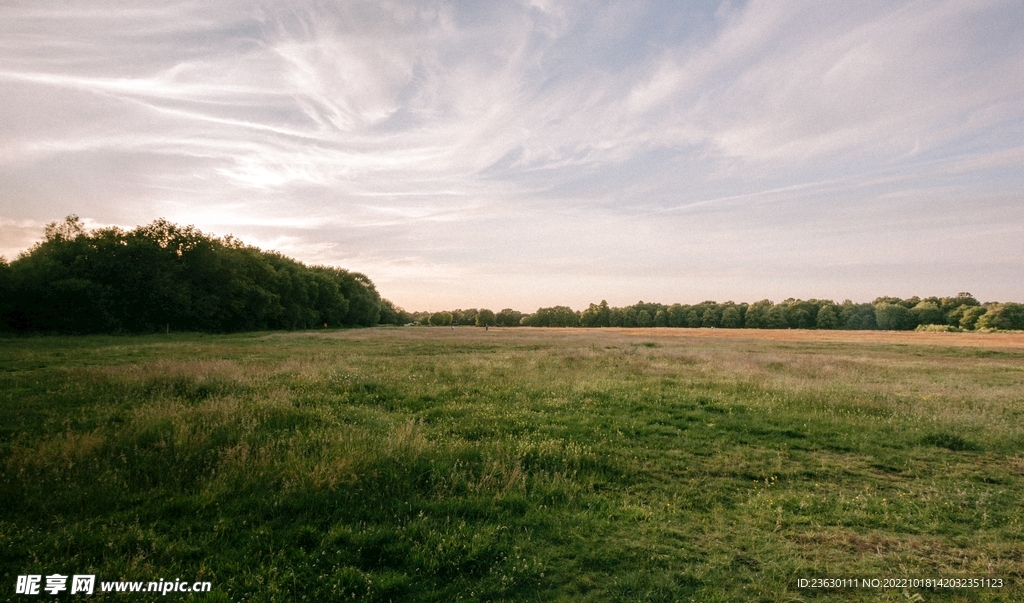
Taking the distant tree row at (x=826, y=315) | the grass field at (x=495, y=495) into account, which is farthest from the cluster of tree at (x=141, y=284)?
the distant tree row at (x=826, y=315)

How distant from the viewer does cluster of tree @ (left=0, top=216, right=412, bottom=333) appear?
1710 inches

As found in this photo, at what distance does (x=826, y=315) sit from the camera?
130500 mm

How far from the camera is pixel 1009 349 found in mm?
44438

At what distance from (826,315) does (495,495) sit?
511 feet

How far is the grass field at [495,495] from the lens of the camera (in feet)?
17.3

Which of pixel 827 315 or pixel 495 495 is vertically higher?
pixel 827 315

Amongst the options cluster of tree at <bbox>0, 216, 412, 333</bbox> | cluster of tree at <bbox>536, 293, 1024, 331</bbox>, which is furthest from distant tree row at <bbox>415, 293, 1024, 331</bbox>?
cluster of tree at <bbox>0, 216, 412, 333</bbox>

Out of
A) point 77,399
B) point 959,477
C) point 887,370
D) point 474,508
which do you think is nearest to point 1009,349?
point 887,370

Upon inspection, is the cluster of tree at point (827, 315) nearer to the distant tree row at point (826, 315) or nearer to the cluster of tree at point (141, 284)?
the distant tree row at point (826, 315)

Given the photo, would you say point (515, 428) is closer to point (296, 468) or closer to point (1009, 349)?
point (296, 468)

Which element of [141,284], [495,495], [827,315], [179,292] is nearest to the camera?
[495,495]

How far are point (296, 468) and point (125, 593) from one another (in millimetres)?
2943

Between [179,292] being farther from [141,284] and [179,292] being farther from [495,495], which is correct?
[495,495]

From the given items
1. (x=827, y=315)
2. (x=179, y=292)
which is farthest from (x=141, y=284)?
(x=827, y=315)
